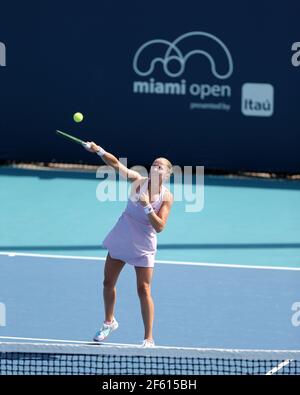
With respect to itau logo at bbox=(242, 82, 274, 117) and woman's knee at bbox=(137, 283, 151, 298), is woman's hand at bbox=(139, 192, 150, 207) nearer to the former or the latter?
woman's knee at bbox=(137, 283, 151, 298)

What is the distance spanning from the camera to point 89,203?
14258 mm

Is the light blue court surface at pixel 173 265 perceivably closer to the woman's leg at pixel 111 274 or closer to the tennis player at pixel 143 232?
the woman's leg at pixel 111 274

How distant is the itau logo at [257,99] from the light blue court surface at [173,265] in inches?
42.7

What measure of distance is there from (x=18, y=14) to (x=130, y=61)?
188cm

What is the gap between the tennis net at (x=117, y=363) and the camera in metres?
7.59

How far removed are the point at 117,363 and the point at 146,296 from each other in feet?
2.32

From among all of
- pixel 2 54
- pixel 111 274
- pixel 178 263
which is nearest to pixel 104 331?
pixel 111 274

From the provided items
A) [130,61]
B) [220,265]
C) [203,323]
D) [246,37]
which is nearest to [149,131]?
[130,61]

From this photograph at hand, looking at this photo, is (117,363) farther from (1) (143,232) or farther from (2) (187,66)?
(2) (187,66)

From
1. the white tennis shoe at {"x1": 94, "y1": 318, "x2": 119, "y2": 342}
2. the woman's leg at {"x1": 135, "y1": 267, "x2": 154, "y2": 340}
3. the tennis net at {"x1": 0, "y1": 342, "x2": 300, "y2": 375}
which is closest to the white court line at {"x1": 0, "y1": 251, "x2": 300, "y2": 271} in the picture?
the white tennis shoe at {"x1": 94, "y1": 318, "x2": 119, "y2": 342}

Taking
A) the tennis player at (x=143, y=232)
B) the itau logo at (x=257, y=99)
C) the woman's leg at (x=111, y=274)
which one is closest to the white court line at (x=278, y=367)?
the tennis player at (x=143, y=232)

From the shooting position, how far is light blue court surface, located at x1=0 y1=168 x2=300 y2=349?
32.3 feet

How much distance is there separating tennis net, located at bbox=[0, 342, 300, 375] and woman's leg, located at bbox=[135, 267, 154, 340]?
350 millimetres
